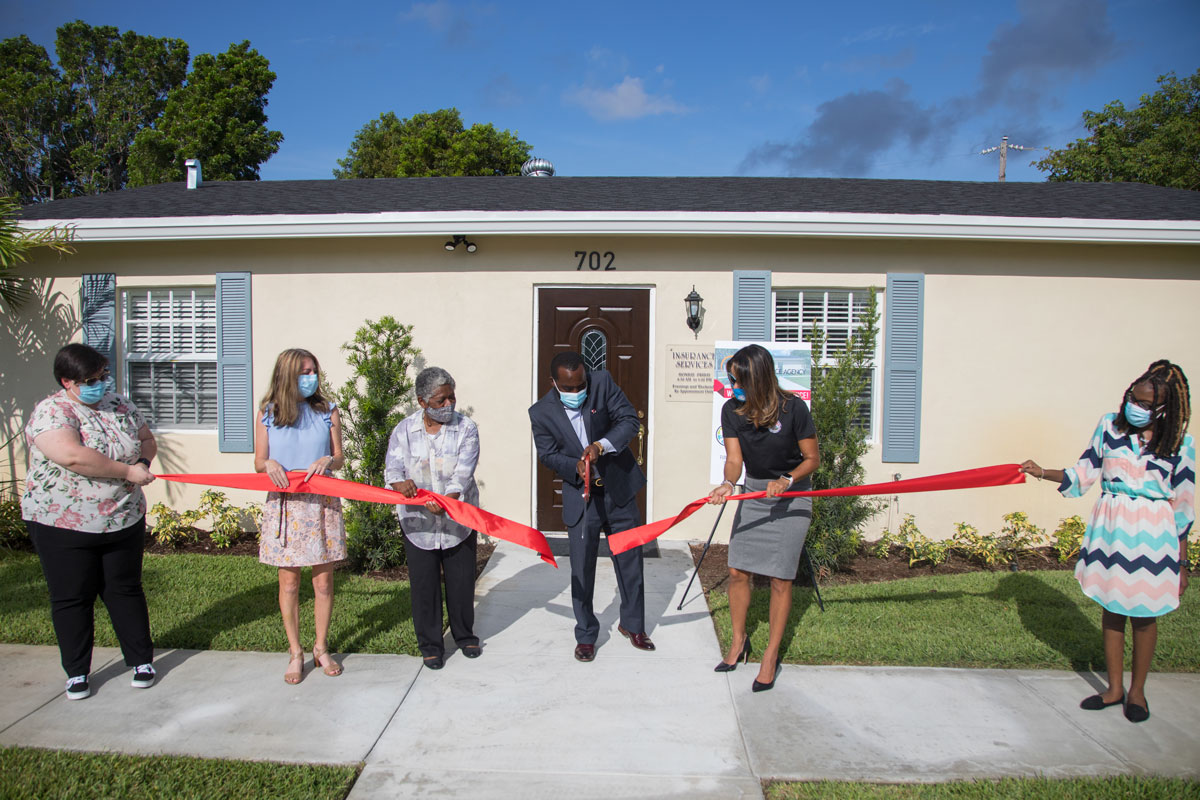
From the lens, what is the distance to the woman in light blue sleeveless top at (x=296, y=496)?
12.3 feet

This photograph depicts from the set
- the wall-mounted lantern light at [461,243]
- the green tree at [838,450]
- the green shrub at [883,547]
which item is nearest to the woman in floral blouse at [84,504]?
the wall-mounted lantern light at [461,243]

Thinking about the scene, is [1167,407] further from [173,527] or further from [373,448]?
[173,527]

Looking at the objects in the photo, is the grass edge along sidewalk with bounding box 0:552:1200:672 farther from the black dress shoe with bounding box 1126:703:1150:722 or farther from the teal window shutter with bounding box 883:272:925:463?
the teal window shutter with bounding box 883:272:925:463

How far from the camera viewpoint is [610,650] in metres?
4.27

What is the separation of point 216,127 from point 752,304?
1909cm

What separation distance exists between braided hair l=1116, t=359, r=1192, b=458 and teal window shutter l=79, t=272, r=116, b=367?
8.19 meters

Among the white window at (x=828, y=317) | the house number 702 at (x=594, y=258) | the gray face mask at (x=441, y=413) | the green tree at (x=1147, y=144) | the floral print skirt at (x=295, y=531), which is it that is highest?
the green tree at (x=1147, y=144)

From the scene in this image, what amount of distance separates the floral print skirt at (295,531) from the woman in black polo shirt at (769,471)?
81.9 inches

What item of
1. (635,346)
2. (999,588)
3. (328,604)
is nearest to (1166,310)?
(999,588)

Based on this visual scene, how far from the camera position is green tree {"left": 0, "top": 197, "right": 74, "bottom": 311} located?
21.0 ft

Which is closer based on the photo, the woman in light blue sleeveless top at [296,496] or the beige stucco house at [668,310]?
the woman in light blue sleeveless top at [296,496]

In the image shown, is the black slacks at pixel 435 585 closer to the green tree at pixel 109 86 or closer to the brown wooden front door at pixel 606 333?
the brown wooden front door at pixel 606 333

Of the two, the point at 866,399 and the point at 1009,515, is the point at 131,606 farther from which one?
the point at 1009,515

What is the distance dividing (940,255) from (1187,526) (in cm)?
380
